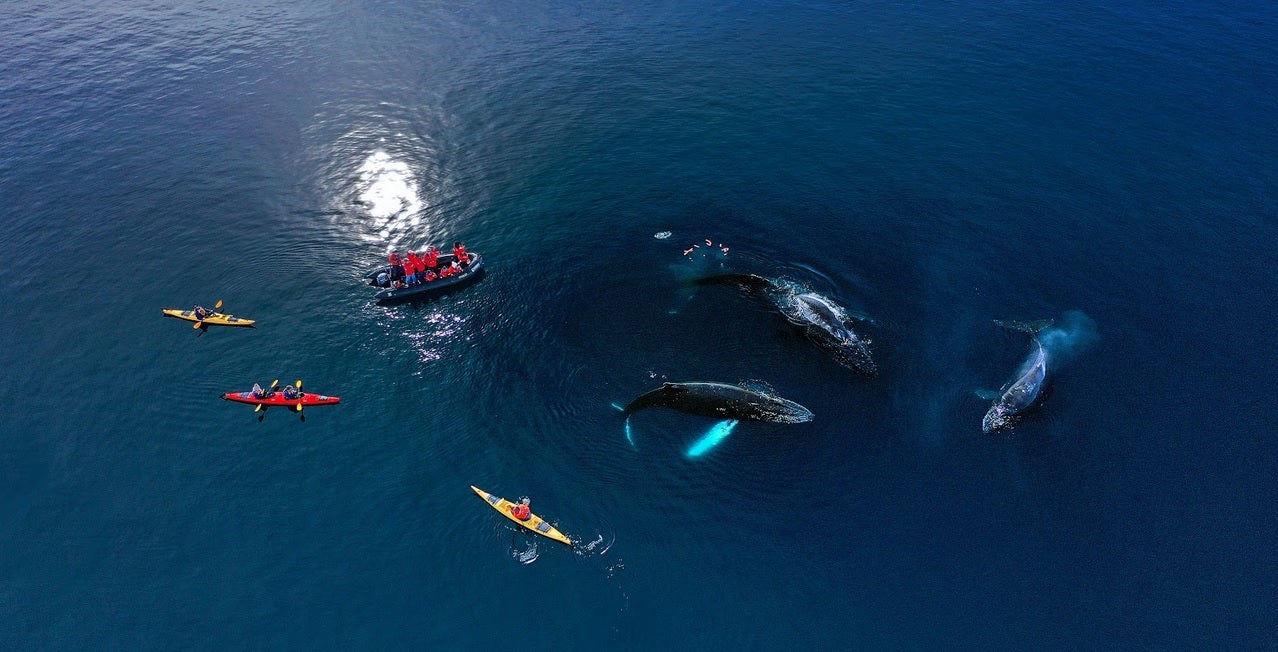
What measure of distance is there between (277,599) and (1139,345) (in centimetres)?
10627

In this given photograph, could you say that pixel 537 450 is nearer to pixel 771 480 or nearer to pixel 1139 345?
pixel 771 480

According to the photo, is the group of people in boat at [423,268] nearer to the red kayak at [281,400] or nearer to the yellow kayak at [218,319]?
the red kayak at [281,400]

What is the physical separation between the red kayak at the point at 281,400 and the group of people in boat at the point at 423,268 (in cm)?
2037

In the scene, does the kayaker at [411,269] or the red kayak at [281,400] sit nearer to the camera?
the red kayak at [281,400]

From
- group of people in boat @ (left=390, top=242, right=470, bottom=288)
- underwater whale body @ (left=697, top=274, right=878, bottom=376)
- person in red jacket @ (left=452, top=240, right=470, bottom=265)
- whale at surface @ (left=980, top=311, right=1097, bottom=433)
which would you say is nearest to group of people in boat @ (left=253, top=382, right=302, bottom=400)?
group of people in boat @ (left=390, top=242, right=470, bottom=288)

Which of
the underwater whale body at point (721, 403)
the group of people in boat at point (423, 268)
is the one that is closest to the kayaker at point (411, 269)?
the group of people in boat at point (423, 268)

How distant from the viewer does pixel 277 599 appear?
6081cm

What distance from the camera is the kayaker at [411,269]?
90.3 m

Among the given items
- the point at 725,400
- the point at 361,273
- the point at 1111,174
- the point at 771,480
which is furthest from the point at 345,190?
the point at 1111,174

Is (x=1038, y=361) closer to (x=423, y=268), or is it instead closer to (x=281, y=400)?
(x=423, y=268)

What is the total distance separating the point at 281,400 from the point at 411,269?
24506 mm

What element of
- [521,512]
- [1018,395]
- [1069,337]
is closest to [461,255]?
[521,512]

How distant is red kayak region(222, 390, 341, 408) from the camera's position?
7719cm

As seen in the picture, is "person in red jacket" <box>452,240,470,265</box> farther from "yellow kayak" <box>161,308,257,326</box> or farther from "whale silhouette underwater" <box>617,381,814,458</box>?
"whale silhouette underwater" <box>617,381,814,458</box>
